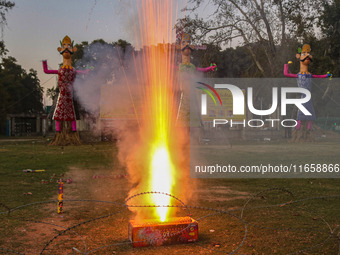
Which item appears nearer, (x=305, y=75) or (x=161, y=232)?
(x=161, y=232)

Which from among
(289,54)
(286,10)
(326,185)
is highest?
(286,10)

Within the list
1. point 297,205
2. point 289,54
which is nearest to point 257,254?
point 297,205

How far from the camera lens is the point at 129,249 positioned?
565 cm

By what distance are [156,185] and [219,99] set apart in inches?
971

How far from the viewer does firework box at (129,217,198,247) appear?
5703 millimetres

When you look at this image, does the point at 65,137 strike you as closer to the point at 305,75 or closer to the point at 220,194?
the point at 305,75

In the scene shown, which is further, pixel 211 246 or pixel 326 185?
pixel 326 185

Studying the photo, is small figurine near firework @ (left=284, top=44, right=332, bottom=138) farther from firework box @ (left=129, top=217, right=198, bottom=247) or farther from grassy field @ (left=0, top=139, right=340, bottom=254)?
firework box @ (left=129, top=217, right=198, bottom=247)

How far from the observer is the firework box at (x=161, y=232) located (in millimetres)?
5703

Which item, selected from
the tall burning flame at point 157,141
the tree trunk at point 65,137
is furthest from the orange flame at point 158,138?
the tree trunk at point 65,137

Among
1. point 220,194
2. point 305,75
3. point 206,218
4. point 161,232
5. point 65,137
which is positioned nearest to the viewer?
point 161,232

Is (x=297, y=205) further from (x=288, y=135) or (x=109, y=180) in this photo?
(x=288, y=135)

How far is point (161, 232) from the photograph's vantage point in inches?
228

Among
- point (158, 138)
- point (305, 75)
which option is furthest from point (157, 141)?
point (305, 75)
